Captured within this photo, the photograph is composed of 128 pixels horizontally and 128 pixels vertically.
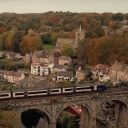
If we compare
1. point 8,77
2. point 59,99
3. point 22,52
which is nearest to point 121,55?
point 8,77

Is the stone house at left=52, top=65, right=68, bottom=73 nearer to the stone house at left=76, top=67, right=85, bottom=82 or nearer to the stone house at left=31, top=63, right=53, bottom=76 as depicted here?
the stone house at left=31, top=63, right=53, bottom=76

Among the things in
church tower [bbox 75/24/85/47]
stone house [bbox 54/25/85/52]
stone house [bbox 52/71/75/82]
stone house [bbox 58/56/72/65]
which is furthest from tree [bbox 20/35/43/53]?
stone house [bbox 52/71/75/82]

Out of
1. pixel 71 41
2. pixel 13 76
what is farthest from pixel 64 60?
pixel 13 76

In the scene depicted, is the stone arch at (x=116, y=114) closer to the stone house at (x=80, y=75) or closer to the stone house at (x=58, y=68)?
the stone house at (x=80, y=75)

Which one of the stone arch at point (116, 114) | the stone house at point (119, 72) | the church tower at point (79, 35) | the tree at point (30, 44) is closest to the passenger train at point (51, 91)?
the stone arch at point (116, 114)

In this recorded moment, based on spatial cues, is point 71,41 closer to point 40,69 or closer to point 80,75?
point 40,69

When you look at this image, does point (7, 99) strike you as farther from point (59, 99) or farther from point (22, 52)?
point (22, 52)
